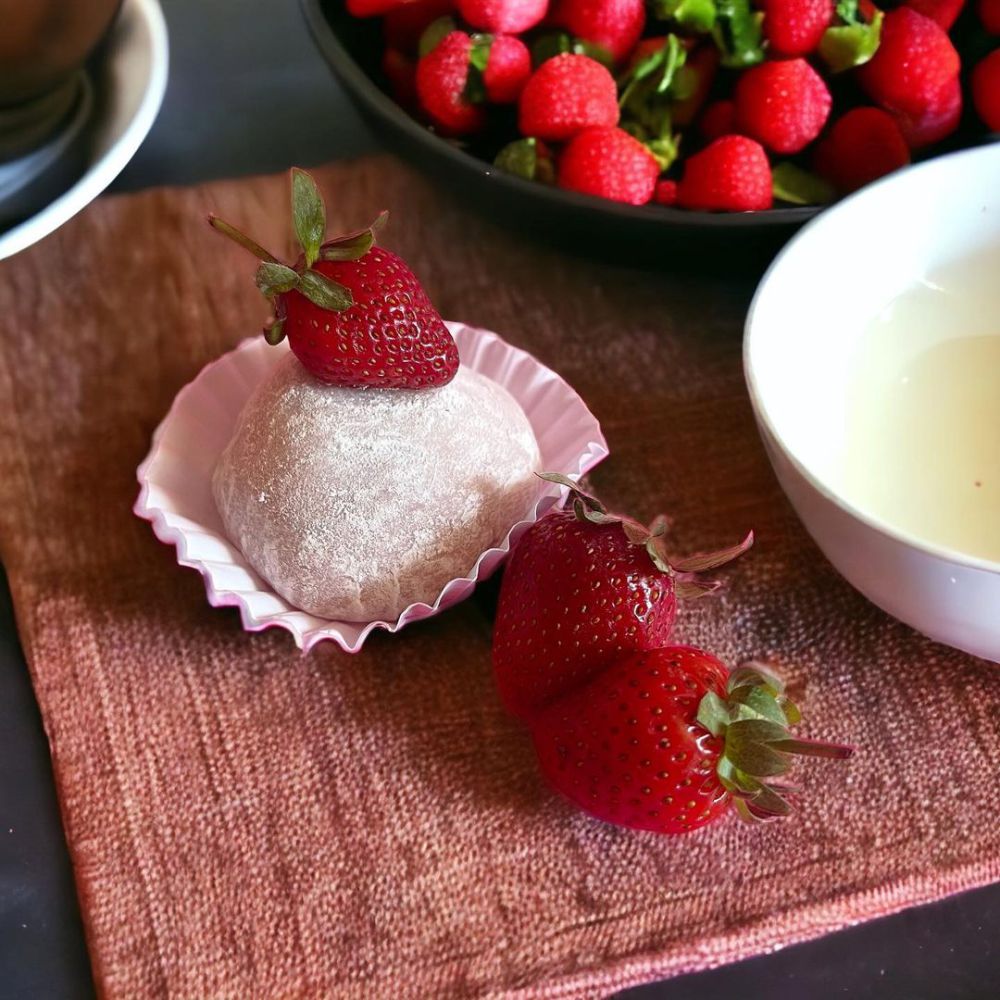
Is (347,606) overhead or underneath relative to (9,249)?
underneath

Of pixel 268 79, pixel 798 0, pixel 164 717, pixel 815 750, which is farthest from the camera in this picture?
pixel 268 79

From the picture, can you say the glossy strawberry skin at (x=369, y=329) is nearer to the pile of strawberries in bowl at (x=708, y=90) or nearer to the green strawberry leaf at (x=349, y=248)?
the green strawberry leaf at (x=349, y=248)

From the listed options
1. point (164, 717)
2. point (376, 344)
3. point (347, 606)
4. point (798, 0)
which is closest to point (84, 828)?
point (164, 717)

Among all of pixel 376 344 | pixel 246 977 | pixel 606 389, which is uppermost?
pixel 376 344

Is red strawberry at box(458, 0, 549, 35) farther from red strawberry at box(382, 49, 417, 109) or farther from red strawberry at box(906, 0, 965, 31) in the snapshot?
red strawberry at box(906, 0, 965, 31)

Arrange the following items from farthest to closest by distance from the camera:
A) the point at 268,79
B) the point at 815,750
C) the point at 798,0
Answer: the point at 268,79 → the point at 798,0 → the point at 815,750

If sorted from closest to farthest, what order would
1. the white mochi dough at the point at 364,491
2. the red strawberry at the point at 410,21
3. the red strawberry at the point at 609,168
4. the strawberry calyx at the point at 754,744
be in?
1. the strawberry calyx at the point at 754,744
2. the white mochi dough at the point at 364,491
3. the red strawberry at the point at 609,168
4. the red strawberry at the point at 410,21

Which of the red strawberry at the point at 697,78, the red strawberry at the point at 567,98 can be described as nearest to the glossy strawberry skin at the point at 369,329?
the red strawberry at the point at 567,98

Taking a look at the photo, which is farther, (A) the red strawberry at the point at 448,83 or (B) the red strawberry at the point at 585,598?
(A) the red strawberry at the point at 448,83

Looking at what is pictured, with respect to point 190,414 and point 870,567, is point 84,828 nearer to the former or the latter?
point 190,414
